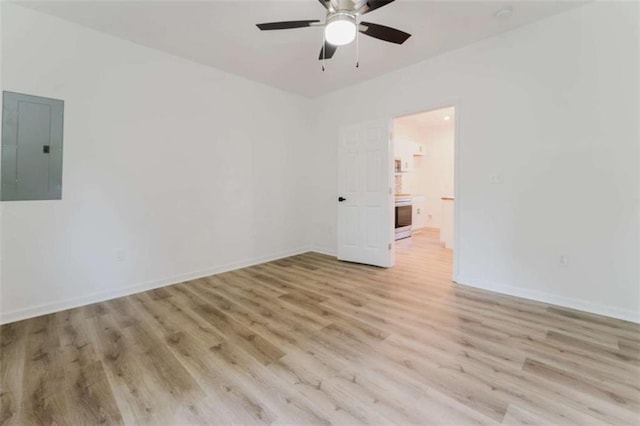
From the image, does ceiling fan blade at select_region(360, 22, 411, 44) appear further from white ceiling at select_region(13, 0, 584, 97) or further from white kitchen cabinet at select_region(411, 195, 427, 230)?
white kitchen cabinet at select_region(411, 195, 427, 230)

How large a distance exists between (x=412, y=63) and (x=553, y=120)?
1.73 metres

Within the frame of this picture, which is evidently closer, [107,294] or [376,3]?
[376,3]

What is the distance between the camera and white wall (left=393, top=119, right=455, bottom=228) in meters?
7.24

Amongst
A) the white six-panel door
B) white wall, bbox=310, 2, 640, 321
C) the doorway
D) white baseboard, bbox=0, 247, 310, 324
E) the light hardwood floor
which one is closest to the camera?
the light hardwood floor

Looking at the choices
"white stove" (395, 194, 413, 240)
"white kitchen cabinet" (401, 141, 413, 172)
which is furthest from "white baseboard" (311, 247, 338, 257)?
"white kitchen cabinet" (401, 141, 413, 172)

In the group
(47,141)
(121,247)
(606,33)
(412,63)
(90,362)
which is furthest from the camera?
(412,63)

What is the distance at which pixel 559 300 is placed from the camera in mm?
2619

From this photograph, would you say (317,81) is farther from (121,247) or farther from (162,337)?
(162,337)

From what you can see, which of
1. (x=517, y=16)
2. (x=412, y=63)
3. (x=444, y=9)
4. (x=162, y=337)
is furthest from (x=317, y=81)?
(x=162, y=337)

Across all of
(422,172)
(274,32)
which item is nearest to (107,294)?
(274,32)

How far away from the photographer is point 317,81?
4.12 metres

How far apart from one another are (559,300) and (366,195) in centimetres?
245

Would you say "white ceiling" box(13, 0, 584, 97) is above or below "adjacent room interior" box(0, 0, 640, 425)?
above

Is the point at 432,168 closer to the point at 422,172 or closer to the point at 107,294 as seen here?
the point at 422,172
